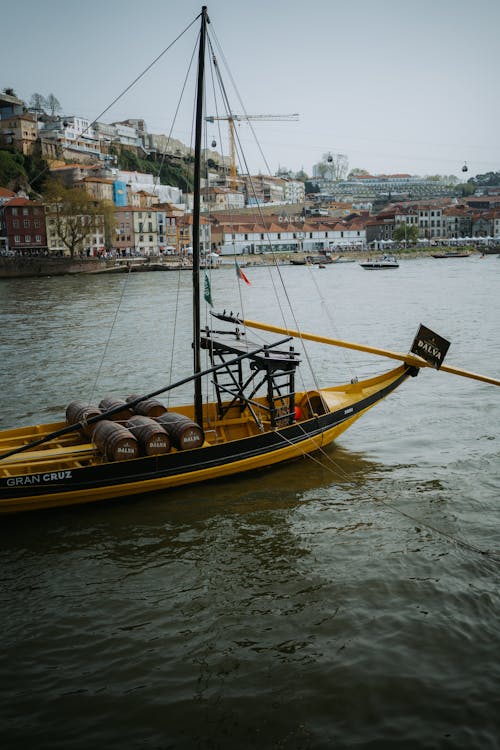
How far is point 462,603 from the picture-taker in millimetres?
8406

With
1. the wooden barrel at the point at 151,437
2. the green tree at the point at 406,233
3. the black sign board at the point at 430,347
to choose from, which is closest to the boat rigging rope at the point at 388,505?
the wooden barrel at the point at 151,437

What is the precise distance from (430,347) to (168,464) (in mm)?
5803

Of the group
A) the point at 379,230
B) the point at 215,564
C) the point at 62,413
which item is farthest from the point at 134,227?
the point at 215,564

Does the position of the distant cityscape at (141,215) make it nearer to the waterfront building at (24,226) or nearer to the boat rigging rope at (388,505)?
the waterfront building at (24,226)

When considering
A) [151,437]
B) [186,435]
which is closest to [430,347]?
A: [186,435]

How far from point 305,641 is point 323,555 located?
2.20 m

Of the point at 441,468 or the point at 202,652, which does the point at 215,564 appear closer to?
the point at 202,652

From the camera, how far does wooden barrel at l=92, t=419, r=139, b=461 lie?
10891 mm

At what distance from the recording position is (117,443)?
1087 cm

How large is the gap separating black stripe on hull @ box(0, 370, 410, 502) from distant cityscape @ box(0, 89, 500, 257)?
71205 mm

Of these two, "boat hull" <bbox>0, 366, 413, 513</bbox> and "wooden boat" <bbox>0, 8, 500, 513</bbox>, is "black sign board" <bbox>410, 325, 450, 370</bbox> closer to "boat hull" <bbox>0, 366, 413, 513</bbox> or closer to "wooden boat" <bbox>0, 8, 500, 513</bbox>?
A: "wooden boat" <bbox>0, 8, 500, 513</bbox>

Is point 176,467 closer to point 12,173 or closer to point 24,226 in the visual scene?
point 24,226

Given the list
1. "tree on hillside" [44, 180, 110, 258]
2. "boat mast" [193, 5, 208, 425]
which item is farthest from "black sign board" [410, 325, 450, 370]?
"tree on hillside" [44, 180, 110, 258]

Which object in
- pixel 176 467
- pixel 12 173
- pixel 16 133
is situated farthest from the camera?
pixel 16 133
